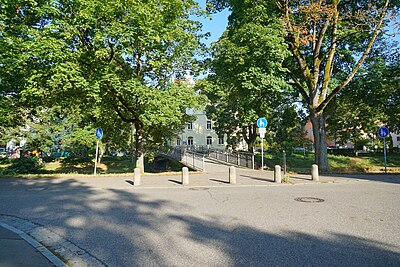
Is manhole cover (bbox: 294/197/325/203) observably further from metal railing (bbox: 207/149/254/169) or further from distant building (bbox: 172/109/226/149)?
distant building (bbox: 172/109/226/149)

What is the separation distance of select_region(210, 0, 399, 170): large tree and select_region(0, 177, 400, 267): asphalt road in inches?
337

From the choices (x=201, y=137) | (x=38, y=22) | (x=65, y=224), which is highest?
(x=38, y=22)

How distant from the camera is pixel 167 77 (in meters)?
17.5

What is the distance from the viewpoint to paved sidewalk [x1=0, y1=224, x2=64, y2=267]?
4145 millimetres

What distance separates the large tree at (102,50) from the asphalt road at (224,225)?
6.00m

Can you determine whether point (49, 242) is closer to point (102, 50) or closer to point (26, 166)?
point (102, 50)

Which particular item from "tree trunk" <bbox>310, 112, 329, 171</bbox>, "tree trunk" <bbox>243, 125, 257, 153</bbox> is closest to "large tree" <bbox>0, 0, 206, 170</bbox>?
"tree trunk" <bbox>310, 112, 329, 171</bbox>

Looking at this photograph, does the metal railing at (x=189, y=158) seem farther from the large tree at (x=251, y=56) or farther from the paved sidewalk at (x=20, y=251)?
the paved sidewalk at (x=20, y=251)

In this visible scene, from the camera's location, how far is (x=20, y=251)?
183 inches

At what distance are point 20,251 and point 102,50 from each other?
10.7 m

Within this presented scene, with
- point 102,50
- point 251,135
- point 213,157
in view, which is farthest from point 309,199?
point 213,157

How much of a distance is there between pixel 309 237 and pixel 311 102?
14.6 metres

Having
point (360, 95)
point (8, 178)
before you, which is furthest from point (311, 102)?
point (8, 178)

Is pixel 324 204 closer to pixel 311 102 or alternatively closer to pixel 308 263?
pixel 308 263
